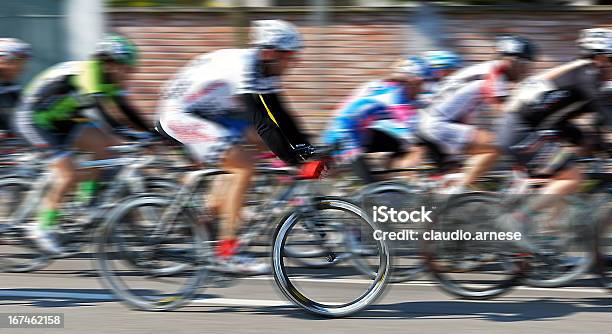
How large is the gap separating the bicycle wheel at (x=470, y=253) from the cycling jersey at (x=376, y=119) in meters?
1.27

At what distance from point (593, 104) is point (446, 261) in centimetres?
140

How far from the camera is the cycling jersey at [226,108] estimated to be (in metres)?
6.23

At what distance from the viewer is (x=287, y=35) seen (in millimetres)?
6227

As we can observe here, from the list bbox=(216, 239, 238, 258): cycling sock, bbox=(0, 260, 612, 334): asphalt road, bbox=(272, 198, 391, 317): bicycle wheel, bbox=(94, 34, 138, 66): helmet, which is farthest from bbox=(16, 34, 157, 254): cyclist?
bbox=(272, 198, 391, 317): bicycle wheel

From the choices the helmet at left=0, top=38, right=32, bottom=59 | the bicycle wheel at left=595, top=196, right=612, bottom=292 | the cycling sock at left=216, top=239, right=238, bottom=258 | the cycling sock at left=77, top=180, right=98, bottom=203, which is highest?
the helmet at left=0, top=38, right=32, bottom=59

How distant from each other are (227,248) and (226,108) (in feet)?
3.24

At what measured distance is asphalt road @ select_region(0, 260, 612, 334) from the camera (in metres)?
5.64

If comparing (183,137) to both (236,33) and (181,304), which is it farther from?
(236,33)

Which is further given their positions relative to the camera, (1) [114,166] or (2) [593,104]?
(1) [114,166]

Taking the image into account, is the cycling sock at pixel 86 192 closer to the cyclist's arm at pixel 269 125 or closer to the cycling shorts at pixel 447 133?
the cyclist's arm at pixel 269 125

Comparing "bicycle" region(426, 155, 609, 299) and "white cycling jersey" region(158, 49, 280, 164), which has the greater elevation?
"white cycling jersey" region(158, 49, 280, 164)

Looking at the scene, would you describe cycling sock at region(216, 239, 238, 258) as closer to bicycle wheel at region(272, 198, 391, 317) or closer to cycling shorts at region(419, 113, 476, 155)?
bicycle wheel at region(272, 198, 391, 317)

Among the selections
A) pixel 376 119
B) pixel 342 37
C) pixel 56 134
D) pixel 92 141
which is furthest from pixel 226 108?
pixel 342 37

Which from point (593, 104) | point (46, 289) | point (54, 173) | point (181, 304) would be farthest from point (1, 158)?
point (593, 104)
